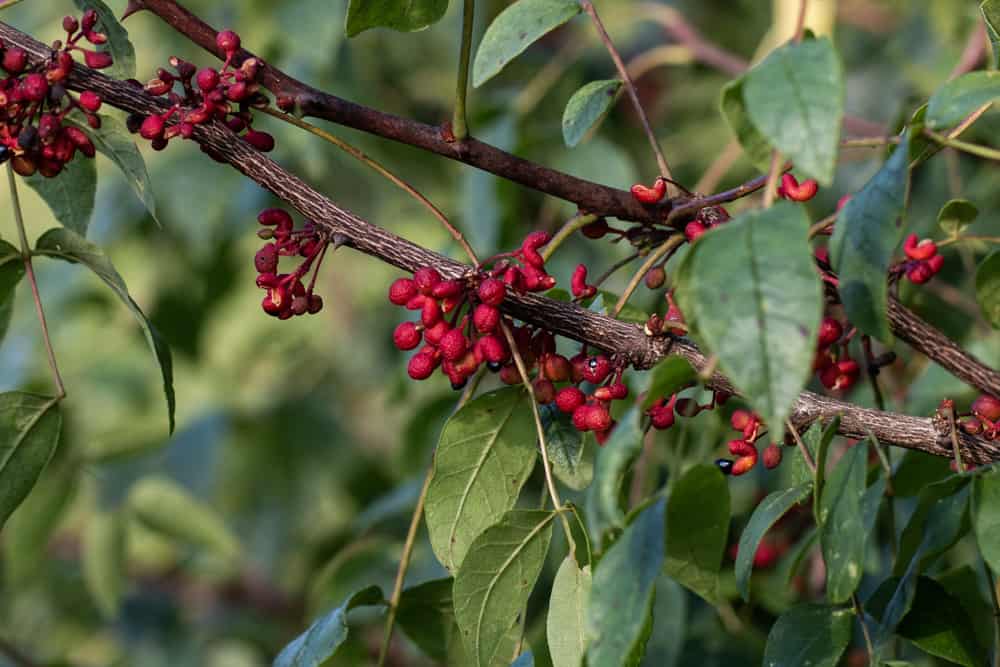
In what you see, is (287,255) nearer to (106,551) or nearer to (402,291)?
(402,291)

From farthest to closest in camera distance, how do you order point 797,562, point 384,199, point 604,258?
1. point 384,199
2. point 604,258
3. point 797,562

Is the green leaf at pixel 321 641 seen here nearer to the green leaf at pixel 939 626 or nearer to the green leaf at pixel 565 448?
the green leaf at pixel 565 448

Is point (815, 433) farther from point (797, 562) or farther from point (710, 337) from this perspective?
point (710, 337)

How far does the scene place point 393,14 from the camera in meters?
0.96

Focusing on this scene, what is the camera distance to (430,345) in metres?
0.95

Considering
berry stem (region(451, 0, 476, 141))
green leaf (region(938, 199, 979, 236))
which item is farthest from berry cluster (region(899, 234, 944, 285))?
berry stem (region(451, 0, 476, 141))

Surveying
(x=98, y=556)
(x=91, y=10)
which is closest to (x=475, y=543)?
(x=91, y=10)

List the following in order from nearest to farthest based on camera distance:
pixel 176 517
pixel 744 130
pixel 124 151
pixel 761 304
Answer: pixel 761 304, pixel 744 130, pixel 124 151, pixel 176 517

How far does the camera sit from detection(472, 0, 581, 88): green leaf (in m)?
1.01

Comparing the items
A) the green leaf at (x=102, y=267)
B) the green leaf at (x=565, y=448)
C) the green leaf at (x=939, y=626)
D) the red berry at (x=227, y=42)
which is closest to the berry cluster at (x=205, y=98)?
the red berry at (x=227, y=42)

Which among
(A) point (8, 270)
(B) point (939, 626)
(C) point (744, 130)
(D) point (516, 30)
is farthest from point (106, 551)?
(C) point (744, 130)

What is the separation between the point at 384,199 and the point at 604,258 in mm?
974

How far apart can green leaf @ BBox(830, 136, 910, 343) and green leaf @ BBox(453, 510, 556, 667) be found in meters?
0.31

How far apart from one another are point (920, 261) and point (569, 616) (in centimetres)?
45
